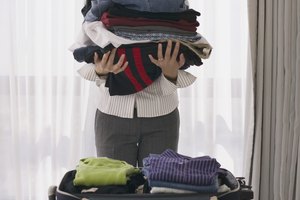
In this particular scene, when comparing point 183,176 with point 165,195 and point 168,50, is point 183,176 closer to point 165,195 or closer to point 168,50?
point 165,195

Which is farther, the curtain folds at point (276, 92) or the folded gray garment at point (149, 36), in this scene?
the curtain folds at point (276, 92)

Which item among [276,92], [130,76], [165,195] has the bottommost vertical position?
[165,195]

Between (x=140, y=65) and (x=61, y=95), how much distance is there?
844mm

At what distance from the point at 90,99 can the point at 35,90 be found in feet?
0.98

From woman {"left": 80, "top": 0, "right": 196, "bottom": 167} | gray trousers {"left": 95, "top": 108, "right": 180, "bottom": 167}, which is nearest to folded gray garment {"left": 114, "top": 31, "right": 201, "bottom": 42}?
woman {"left": 80, "top": 0, "right": 196, "bottom": 167}

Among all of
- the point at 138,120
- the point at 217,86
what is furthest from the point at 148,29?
the point at 217,86

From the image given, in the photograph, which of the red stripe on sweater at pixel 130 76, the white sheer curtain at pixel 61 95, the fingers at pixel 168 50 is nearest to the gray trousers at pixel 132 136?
the red stripe on sweater at pixel 130 76

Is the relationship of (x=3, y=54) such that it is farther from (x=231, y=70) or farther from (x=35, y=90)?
(x=231, y=70)

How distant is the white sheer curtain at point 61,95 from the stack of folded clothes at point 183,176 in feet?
4.12

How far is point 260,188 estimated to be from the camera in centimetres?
213

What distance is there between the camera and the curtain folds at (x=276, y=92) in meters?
2.01

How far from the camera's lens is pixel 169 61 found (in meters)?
1.43

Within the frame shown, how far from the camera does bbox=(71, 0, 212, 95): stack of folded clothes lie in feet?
4.62

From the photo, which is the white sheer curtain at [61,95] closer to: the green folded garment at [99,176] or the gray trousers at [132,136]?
the gray trousers at [132,136]
